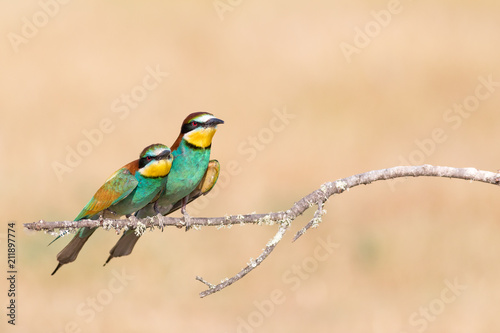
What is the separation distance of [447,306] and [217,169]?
203 inches

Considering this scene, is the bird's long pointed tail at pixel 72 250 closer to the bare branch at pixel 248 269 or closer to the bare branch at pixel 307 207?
the bare branch at pixel 307 207

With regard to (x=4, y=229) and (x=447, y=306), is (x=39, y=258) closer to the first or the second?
(x=4, y=229)

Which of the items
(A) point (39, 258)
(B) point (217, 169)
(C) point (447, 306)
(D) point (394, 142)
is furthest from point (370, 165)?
(B) point (217, 169)

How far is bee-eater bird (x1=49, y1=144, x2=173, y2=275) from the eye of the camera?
4.21 m

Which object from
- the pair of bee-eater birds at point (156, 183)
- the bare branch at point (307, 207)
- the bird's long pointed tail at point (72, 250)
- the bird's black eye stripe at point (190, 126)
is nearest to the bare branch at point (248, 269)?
the bare branch at point (307, 207)

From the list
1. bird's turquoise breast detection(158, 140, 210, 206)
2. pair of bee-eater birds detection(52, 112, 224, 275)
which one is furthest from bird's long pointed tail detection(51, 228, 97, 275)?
bird's turquoise breast detection(158, 140, 210, 206)

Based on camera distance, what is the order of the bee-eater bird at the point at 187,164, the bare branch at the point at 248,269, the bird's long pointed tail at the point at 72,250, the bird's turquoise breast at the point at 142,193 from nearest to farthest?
the bare branch at the point at 248,269, the bird's long pointed tail at the point at 72,250, the bird's turquoise breast at the point at 142,193, the bee-eater bird at the point at 187,164

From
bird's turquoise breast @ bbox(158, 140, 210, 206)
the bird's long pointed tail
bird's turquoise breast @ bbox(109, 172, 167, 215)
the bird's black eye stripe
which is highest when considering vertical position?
the bird's black eye stripe

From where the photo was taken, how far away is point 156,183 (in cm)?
432

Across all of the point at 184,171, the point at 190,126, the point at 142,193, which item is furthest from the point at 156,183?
the point at 190,126

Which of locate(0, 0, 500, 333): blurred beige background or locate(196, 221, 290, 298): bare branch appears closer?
locate(196, 221, 290, 298): bare branch

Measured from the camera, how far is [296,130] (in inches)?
422

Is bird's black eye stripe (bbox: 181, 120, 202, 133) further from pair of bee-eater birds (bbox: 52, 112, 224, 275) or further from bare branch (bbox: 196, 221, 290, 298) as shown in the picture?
bare branch (bbox: 196, 221, 290, 298)

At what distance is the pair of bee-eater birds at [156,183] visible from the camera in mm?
4234
